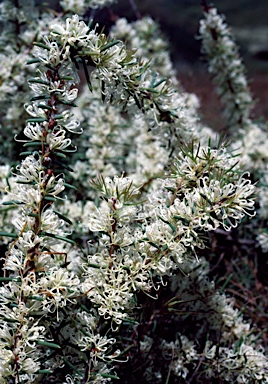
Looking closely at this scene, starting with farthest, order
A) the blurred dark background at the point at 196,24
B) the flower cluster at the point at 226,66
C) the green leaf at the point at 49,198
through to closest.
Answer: the blurred dark background at the point at 196,24, the flower cluster at the point at 226,66, the green leaf at the point at 49,198

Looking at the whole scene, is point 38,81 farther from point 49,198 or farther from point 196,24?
point 196,24

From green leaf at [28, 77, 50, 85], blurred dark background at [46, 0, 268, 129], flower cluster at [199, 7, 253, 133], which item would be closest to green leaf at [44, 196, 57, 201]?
green leaf at [28, 77, 50, 85]

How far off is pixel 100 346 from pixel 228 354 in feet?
1.20

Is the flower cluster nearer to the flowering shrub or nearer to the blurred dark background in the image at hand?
the flowering shrub

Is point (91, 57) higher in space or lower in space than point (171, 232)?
higher

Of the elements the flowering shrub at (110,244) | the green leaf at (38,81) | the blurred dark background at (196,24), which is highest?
the blurred dark background at (196,24)

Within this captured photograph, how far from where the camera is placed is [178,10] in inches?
424

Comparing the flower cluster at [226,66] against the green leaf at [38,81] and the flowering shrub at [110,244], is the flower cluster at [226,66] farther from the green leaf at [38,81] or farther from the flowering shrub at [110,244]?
the green leaf at [38,81]

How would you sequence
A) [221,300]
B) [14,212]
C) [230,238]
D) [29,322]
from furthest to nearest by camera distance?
[230,238]
[14,212]
[221,300]
[29,322]

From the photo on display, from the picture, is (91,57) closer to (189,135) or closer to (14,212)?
(189,135)

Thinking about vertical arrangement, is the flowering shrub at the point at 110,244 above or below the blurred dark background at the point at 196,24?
below

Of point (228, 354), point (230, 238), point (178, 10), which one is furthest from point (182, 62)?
point (228, 354)

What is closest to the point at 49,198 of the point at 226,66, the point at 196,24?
the point at 226,66

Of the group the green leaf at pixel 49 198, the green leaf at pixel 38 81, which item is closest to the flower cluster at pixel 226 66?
the green leaf at pixel 38 81
